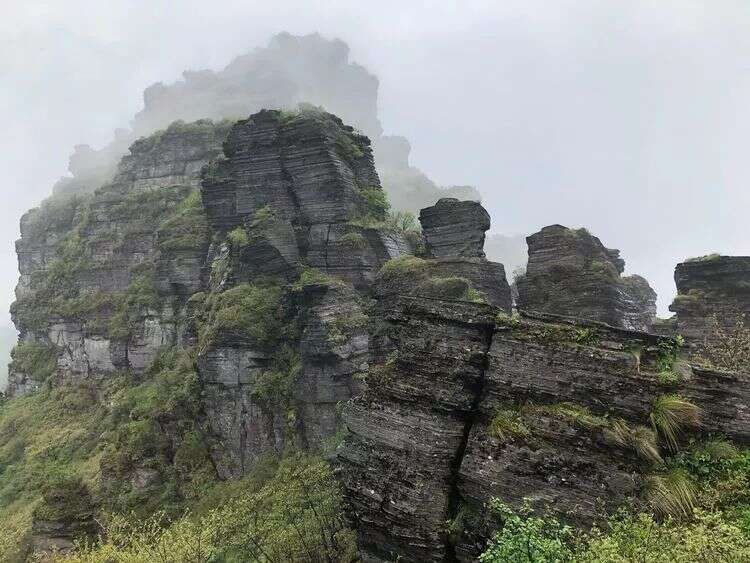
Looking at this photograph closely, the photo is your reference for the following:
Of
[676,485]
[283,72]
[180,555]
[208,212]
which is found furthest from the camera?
[283,72]

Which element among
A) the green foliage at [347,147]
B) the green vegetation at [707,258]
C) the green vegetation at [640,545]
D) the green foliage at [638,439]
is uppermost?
the green foliage at [347,147]

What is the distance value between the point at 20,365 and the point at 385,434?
64902 millimetres

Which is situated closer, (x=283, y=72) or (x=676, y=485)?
(x=676, y=485)

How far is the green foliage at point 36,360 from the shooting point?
54.9 m

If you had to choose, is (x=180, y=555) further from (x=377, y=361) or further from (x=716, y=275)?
(x=716, y=275)

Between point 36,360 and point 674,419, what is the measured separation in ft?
225

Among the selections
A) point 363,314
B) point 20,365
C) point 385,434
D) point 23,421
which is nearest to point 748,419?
point 385,434

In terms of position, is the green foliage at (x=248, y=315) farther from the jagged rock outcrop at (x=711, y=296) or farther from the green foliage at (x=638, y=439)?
the jagged rock outcrop at (x=711, y=296)

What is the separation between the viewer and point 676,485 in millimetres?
9406

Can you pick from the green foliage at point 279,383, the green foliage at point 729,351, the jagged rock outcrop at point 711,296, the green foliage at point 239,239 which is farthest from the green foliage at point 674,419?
the green foliage at point 239,239

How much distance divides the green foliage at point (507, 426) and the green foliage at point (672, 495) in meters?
2.70

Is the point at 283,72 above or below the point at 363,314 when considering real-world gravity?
above

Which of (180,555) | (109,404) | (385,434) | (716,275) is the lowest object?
(180,555)

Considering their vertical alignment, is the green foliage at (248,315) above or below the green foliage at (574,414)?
above
